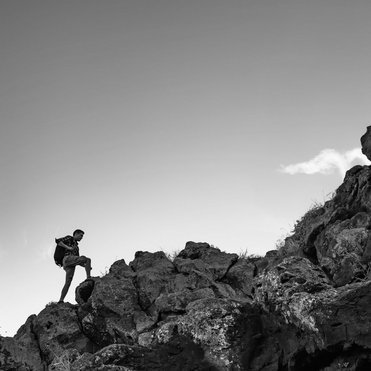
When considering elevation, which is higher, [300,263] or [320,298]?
[300,263]

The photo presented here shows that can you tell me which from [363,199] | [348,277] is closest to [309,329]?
[348,277]

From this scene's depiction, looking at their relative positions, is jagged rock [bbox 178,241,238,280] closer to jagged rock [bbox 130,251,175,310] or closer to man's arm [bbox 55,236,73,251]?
jagged rock [bbox 130,251,175,310]

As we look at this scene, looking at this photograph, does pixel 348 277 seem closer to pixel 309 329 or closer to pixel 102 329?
pixel 309 329

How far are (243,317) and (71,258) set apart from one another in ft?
56.8

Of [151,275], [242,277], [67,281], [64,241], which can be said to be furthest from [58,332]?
[242,277]

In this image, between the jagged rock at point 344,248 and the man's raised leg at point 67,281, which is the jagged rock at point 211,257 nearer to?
the man's raised leg at point 67,281

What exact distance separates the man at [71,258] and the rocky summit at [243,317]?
28.9 inches

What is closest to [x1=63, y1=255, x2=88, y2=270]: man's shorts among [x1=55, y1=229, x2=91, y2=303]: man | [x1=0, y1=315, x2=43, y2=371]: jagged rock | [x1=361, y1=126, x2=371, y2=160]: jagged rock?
[x1=55, y1=229, x2=91, y2=303]: man

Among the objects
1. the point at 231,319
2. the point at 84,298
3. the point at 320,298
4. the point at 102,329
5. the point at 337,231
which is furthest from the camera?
the point at 84,298

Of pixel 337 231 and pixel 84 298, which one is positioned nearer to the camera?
pixel 337 231

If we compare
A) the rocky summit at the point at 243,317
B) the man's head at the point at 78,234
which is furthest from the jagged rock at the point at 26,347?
the man's head at the point at 78,234

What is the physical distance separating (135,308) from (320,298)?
16.4 meters

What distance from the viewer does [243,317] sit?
8148 millimetres

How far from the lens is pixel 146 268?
26.2 m
